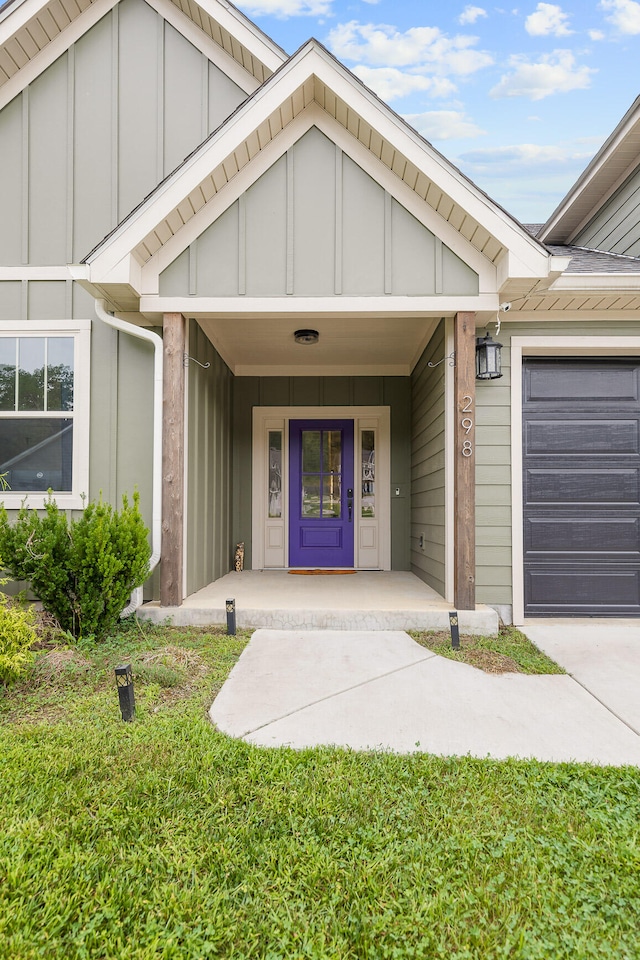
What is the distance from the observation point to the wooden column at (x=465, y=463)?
4023mm

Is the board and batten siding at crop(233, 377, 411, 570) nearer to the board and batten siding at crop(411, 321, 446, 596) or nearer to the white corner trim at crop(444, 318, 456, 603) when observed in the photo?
the board and batten siding at crop(411, 321, 446, 596)

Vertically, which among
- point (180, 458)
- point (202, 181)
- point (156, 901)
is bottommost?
point (156, 901)

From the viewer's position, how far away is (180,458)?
4.09 metres

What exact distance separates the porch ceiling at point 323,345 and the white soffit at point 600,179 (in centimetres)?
240

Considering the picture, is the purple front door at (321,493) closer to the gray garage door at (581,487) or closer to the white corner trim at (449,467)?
the white corner trim at (449,467)

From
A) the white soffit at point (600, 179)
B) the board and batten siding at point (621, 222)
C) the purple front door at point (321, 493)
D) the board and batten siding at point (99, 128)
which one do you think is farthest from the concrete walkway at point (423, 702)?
the white soffit at point (600, 179)

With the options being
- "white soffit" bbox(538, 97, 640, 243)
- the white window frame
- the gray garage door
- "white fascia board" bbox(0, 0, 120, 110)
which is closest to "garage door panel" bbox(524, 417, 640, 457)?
the gray garage door

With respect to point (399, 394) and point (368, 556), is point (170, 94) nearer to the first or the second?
point (399, 394)

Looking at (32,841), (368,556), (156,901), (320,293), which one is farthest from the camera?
(368,556)

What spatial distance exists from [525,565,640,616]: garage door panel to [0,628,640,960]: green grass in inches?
103

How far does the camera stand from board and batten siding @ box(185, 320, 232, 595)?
4613 millimetres

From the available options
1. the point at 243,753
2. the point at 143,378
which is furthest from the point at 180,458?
the point at 243,753

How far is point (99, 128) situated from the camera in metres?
4.61

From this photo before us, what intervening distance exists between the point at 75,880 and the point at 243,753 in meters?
0.77
